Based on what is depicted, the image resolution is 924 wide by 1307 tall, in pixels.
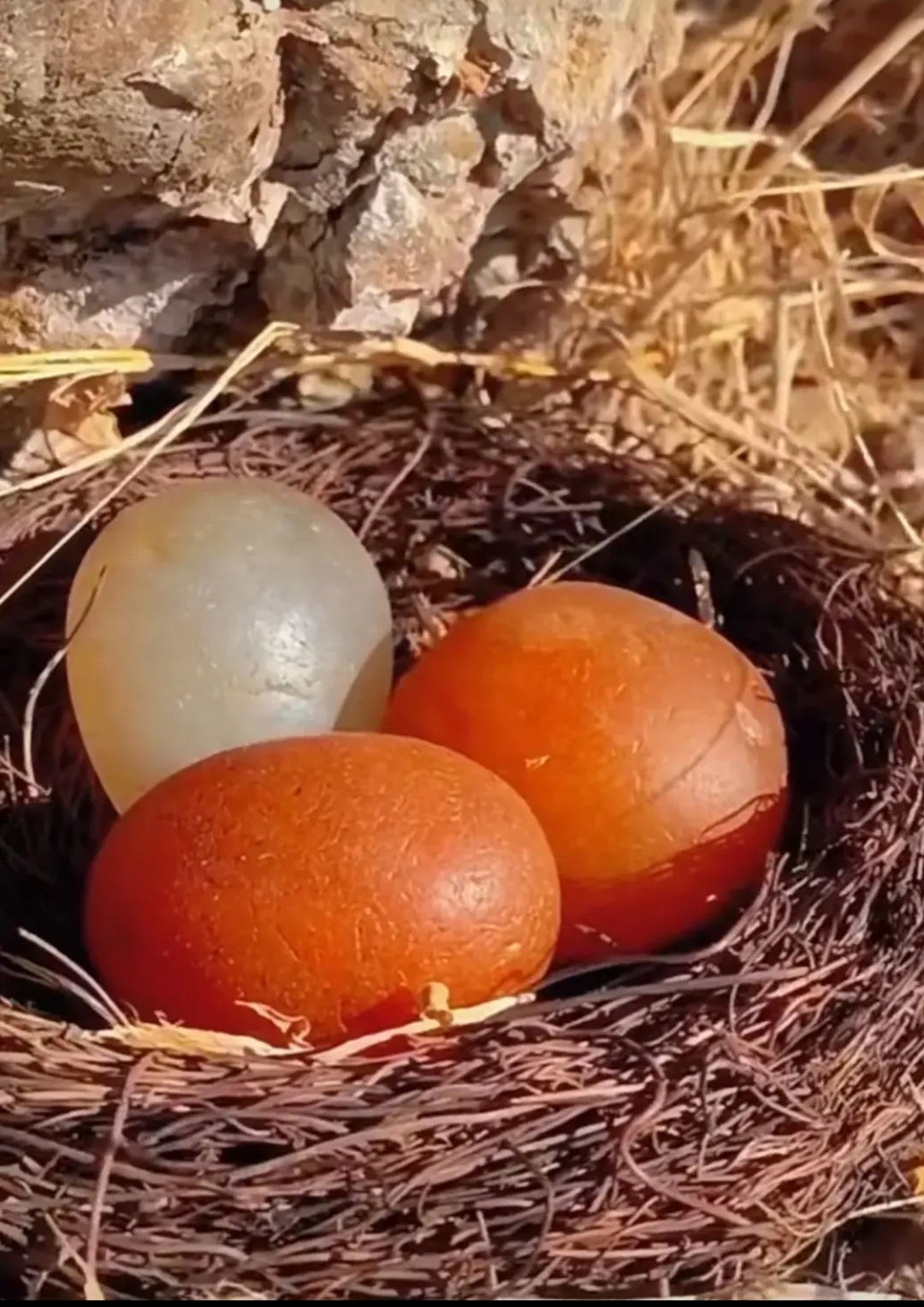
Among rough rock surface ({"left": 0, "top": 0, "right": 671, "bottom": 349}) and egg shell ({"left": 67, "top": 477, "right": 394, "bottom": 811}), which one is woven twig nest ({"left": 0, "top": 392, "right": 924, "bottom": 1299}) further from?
rough rock surface ({"left": 0, "top": 0, "right": 671, "bottom": 349})

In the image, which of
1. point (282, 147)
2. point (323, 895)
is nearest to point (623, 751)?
point (323, 895)

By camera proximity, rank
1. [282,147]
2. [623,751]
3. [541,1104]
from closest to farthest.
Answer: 1. [541,1104]
2. [623,751]
3. [282,147]

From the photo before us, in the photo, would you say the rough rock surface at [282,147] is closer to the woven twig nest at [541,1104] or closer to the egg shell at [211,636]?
the egg shell at [211,636]

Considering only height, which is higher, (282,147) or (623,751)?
(282,147)

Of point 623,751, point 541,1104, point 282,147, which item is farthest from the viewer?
point 282,147

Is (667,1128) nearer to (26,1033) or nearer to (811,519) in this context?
(26,1033)

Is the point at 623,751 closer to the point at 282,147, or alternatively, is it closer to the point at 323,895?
the point at 323,895

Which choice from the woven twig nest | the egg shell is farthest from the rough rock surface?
the woven twig nest
